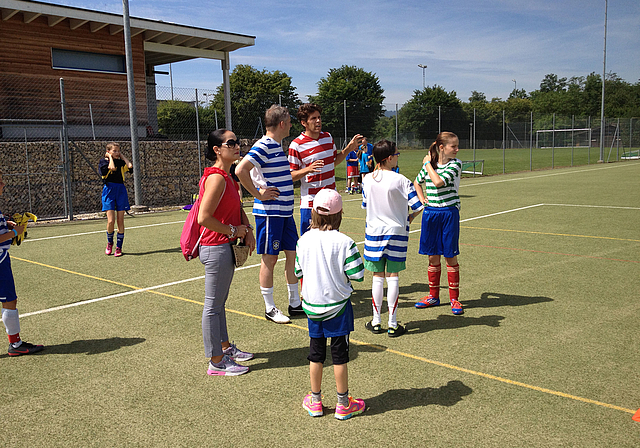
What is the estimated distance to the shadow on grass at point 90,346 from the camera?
4.79 m

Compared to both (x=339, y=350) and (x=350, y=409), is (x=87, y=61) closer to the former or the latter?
(x=339, y=350)

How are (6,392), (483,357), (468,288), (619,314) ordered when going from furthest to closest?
(468,288)
(619,314)
(483,357)
(6,392)

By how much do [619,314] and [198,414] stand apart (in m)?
4.25

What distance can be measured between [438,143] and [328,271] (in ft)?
9.02

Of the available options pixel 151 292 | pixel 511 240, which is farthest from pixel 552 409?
pixel 511 240

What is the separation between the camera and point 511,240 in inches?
377

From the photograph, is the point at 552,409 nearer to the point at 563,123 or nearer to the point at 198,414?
the point at 198,414

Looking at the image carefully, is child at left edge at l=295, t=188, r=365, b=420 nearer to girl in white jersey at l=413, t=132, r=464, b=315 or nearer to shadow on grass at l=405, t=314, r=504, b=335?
shadow on grass at l=405, t=314, r=504, b=335

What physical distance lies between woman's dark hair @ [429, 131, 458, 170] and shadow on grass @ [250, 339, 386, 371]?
82.8 inches

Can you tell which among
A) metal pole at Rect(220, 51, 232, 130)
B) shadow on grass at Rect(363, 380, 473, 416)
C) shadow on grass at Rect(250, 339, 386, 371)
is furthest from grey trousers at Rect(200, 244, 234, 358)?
metal pole at Rect(220, 51, 232, 130)

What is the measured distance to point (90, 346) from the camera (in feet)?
16.2

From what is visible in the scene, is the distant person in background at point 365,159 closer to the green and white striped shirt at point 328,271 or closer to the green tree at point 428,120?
the green tree at point 428,120

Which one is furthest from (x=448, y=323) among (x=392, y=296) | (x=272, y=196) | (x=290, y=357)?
(x=272, y=196)

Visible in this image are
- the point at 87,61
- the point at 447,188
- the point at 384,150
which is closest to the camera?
the point at 384,150
